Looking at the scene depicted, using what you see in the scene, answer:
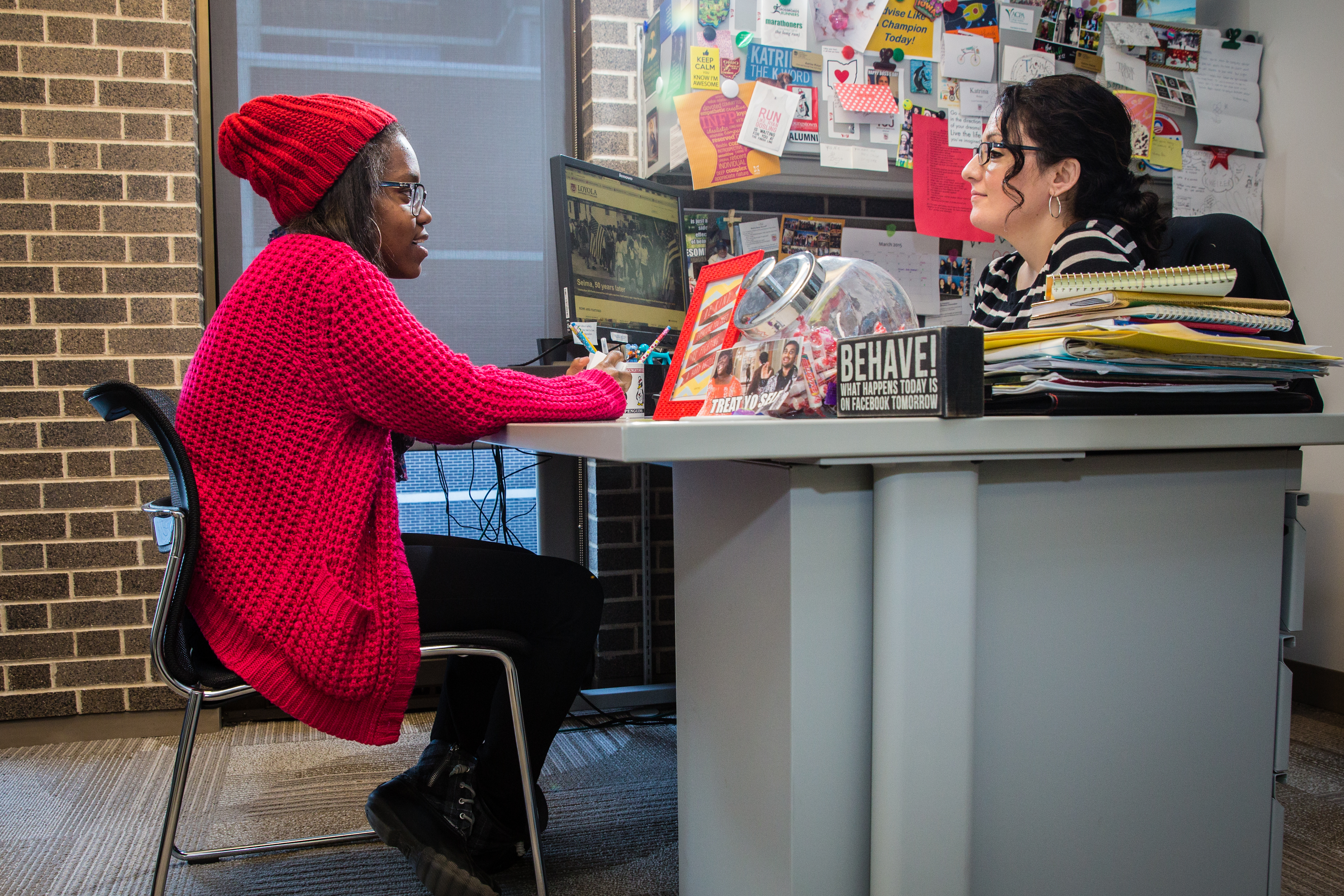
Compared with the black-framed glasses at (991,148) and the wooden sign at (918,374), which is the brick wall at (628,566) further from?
the wooden sign at (918,374)

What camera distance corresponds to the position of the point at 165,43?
2121mm

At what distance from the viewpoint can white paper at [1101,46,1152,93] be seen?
8.05 ft

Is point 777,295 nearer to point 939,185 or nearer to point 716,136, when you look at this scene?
point 716,136

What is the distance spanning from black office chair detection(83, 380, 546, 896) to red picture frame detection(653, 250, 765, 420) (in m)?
0.39

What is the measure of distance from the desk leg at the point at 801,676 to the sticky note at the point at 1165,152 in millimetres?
2211

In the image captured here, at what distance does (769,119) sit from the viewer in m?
2.10

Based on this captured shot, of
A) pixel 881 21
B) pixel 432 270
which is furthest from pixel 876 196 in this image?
pixel 432 270

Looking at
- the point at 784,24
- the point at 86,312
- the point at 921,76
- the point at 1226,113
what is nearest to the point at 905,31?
the point at 921,76

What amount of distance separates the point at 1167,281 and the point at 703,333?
0.53 meters

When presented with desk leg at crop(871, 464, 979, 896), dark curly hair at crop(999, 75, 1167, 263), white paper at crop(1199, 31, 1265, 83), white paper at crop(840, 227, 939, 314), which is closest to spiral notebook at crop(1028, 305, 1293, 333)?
desk leg at crop(871, 464, 979, 896)

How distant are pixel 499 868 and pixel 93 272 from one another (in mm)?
1674

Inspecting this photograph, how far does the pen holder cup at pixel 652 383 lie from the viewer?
1532 millimetres

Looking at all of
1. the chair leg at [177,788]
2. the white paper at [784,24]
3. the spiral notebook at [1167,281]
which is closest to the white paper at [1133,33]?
the white paper at [784,24]

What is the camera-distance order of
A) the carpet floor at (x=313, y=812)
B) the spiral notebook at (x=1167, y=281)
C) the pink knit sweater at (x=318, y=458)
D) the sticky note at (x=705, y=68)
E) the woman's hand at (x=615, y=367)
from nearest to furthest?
the spiral notebook at (x=1167, y=281) → the pink knit sweater at (x=318, y=458) → the woman's hand at (x=615, y=367) → the carpet floor at (x=313, y=812) → the sticky note at (x=705, y=68)
